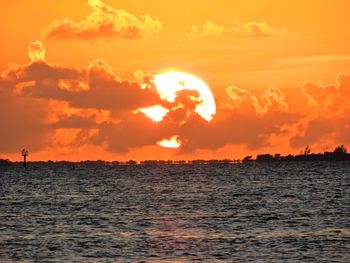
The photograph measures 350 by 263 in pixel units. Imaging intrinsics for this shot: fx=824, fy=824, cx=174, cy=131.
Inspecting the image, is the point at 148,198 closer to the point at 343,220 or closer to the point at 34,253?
the point at 343,220

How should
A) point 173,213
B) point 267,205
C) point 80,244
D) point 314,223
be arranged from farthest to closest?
point 267,205, point 173,213, point 314,223, point 80,244

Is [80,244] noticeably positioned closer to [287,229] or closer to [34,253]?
[34,253]

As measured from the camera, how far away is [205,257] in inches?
2361

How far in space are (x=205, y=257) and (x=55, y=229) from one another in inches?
983

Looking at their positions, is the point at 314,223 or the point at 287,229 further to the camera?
the point at 314,223

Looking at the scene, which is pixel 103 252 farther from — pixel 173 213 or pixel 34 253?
pixel 173 213

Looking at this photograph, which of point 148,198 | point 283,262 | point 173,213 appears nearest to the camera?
point 283,262

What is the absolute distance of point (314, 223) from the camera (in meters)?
84.8

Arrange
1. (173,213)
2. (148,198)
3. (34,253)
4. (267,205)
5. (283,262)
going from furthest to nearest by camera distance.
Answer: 1. (148,198)
2. (267,205)
3. (173,213)
4. (34,253)
5. (283,262)

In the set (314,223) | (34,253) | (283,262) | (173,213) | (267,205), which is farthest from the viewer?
(267,205)

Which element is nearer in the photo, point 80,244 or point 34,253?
point 34,253

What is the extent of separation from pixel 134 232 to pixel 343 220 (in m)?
24.1

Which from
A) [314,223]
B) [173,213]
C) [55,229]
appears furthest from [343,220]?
[55,229]

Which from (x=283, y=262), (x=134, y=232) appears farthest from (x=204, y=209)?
(x=283, y=262)
